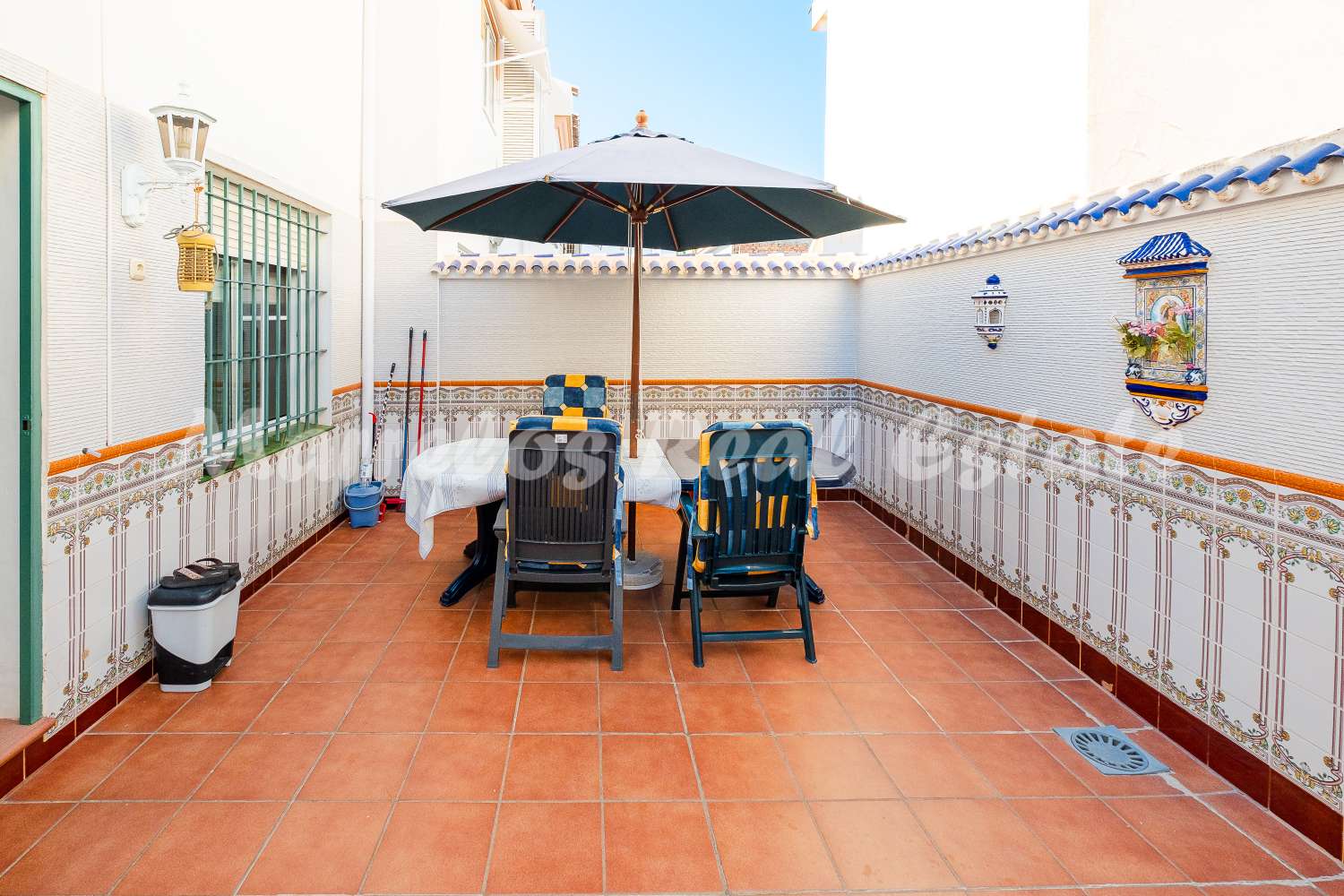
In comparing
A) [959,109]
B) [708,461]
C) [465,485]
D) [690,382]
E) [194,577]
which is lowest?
[194,577]

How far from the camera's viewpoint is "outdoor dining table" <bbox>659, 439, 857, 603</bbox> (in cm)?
416

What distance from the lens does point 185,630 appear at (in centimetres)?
331

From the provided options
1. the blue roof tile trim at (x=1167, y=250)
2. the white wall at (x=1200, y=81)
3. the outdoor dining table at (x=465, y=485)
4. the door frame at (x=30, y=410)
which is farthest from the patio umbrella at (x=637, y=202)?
the white wall at (x=1200, y=81)

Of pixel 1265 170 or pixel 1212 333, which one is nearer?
pixel 1265 170

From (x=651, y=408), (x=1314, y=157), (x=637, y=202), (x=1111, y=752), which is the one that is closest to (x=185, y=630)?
(x=637, y=202)

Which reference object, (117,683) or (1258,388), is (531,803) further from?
(1258,388)

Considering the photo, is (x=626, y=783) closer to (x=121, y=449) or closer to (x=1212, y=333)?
(x=121, y=449)

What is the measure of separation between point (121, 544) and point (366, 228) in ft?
13.4

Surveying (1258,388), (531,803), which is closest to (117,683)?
(531,803)

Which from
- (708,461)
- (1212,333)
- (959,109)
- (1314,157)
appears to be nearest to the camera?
(1314,157)

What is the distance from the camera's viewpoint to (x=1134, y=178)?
4.94m

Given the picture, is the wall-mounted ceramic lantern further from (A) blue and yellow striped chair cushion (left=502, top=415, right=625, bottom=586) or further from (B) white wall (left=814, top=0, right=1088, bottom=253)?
(A) blue and yellow striped chair cushion (left=502, top=415, right=625, bottom=586)

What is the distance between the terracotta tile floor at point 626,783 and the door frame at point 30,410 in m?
0.38

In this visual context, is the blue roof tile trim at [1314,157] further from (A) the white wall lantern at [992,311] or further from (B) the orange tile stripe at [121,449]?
(B) the orange tile stripe at [121,449]
